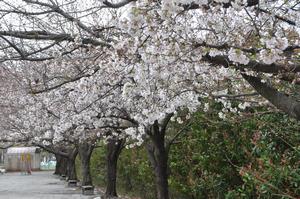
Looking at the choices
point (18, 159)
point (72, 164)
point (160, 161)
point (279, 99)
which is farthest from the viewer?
point (18, 159)

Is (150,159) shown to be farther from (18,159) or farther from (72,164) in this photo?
(18,159)

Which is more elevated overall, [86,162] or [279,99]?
[86,162]

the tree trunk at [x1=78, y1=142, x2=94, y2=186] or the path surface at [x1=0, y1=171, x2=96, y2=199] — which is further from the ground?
the tree trunk at [x1=78, y1=142, x2=94, y2=186]

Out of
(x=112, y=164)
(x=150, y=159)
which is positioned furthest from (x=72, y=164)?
(x=150, y=159)

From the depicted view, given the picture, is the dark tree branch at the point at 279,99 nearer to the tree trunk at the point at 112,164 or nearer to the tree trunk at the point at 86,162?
the tree trunk at the point at 112,164

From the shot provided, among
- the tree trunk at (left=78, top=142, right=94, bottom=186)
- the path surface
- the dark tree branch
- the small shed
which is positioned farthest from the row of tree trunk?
the small shed

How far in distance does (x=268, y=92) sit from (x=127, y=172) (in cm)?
1591

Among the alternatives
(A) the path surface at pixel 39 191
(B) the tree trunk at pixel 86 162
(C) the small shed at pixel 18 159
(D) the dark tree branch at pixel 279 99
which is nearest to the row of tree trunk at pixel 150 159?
(B) the tree trunk at pixel 86 162

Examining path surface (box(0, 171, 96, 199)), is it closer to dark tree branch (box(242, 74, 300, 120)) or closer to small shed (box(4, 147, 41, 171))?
dark tree branch (box(242, 74, 300, 120))

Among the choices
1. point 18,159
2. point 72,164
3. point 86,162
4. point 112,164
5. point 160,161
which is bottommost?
point 160,161

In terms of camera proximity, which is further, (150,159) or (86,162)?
(86,162)

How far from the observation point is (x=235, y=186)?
358 inches

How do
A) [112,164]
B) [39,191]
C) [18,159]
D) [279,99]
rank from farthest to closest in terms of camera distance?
[18,159], [39,191], [112,164], [279,99]

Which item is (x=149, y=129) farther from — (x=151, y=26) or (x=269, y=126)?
(x=151, y=26)
